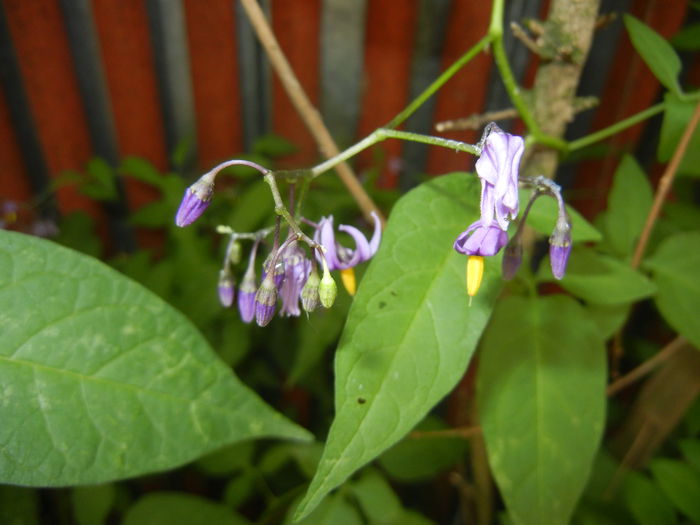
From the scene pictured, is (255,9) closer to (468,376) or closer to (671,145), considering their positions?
(671,145)

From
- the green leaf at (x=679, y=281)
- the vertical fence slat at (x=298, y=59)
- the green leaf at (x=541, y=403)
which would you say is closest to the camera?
the green leaf at (x=541, y=403)

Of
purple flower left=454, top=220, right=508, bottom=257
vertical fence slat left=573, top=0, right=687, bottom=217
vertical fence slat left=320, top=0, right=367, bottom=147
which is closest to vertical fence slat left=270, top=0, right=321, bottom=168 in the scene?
vertical fence slat left=320, top=0, right=367, bottom=147

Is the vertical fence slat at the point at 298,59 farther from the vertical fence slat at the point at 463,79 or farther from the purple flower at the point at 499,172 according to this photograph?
the purple flower at the point at 499,172

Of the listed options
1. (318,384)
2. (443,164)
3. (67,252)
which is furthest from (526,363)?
(443,164)

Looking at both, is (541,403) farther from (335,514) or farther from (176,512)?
(176,512)

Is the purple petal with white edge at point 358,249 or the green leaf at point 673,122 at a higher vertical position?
the green leaf at point 673,122

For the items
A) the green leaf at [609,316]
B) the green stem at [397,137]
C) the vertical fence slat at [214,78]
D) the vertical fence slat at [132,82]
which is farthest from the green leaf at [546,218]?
the vertical fence slat at [132,82]

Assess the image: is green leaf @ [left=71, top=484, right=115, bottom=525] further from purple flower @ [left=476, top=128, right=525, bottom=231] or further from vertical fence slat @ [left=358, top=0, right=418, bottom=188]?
vertical fence slat @ [left=358, top=0, right=418, bottom=188]
